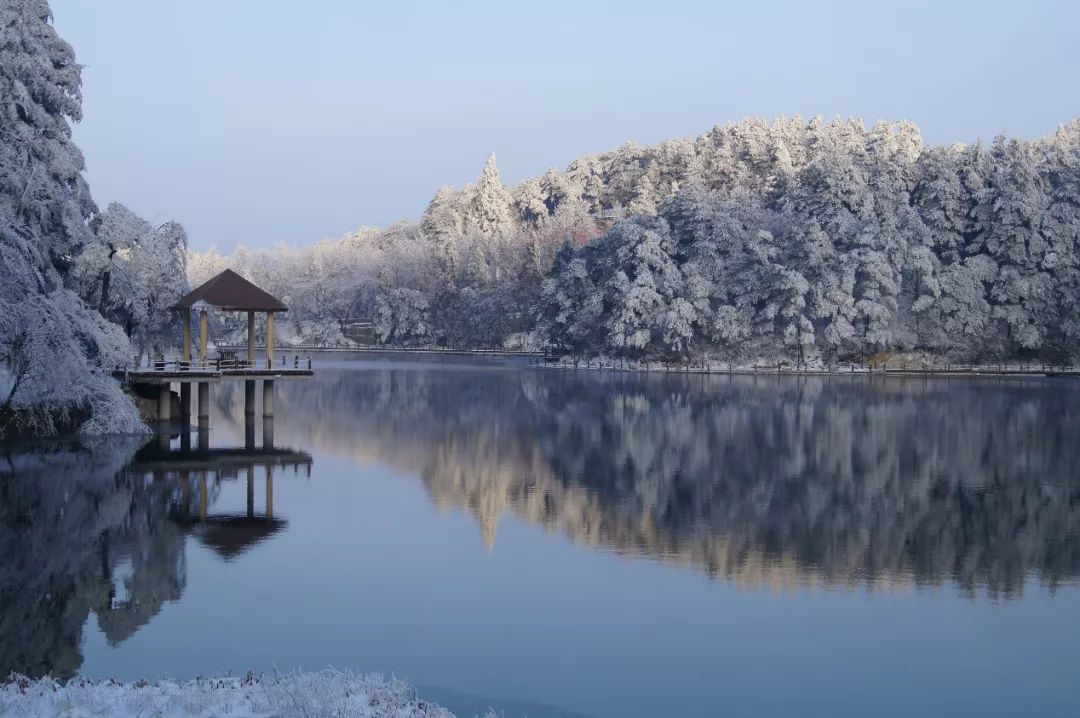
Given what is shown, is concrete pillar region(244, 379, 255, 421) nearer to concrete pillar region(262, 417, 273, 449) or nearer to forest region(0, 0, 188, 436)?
concrete pillar region(262, 417, 273, 449)

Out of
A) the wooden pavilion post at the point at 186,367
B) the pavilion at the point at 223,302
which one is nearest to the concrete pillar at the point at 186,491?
the wooden pavilion post at the point at 186,367

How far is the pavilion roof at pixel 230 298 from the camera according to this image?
107 feet

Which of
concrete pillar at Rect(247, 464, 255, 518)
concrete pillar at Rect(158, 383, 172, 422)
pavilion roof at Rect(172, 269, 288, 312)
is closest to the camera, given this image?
concrete pillar at Rect(247, 464, 255, 518)

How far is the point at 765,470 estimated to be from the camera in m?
26.4

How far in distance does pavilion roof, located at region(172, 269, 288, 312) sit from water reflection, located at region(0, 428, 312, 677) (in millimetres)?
4993

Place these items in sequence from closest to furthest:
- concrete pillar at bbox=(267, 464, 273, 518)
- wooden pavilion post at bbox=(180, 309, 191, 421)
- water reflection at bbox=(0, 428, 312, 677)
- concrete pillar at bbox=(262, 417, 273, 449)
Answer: water reflection at bbox=(0, 428, 312, 677)
concrete pillar at bbox=(267, 464, 273, 518)
concrete pillar at bbox=(262, 417, 273, 449)
wooden pavilion post at bbox=(180, 309, 191, 421)

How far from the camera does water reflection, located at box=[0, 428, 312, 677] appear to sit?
13.2 metres

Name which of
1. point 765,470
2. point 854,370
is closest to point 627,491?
point 765,470

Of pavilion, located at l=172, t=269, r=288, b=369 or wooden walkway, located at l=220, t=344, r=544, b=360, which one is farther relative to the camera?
wooden walkway, located at l=220, t=344, r=544, b=360

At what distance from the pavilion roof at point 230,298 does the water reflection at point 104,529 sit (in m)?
4.99

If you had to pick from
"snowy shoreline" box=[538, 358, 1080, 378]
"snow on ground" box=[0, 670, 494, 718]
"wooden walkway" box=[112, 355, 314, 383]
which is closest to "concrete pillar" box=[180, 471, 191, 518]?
"wooden walkway" box=[112, 355, 314, 383]

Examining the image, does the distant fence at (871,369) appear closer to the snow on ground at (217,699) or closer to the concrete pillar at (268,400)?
the concrete pillar at (268,400)

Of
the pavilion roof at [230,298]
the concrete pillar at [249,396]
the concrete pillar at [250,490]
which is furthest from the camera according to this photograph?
the concrete pillar at [249,396]

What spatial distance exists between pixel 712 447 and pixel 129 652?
798 inches
